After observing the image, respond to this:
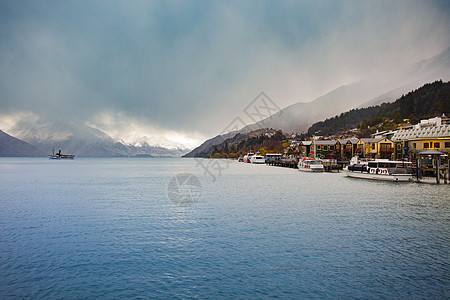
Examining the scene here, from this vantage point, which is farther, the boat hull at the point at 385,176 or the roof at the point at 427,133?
the roof at the point at 427,133

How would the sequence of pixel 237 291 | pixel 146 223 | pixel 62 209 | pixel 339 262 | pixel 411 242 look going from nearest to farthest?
1. pixel 237 291
2. pixel 339 262
3. pixel 411 242
4. pixel 146 223
5. pixel 62 209

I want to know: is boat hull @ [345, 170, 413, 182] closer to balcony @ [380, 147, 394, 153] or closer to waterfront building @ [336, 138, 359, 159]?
balcony @ [380, 147, 394, 153]

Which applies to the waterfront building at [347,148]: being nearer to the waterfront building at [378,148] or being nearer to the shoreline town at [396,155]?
the shoreline town at [396,155]

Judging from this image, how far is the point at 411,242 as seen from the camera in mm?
18516

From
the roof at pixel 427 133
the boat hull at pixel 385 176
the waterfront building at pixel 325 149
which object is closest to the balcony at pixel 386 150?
the roof at pixel 427 133

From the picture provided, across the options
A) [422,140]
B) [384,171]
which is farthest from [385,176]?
[422,140]

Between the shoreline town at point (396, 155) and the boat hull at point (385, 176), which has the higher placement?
the shoreline town at point (396, 155)

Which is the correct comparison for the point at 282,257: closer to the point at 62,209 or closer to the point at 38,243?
the point at 38,243

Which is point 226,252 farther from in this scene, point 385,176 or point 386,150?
point 386,150

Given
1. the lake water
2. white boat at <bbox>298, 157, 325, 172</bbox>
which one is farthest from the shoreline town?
the lake water

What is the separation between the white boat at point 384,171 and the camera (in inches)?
2290

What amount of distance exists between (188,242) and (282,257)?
20.2 feet

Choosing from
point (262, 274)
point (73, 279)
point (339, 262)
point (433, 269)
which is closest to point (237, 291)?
point (262, 274)

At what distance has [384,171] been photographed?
61500 millimetres
